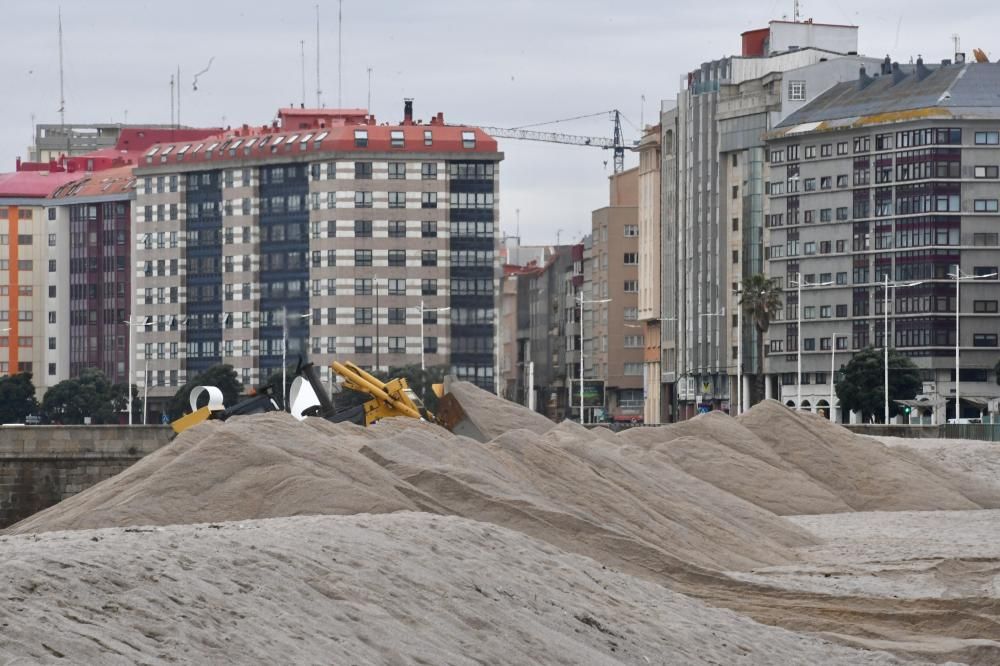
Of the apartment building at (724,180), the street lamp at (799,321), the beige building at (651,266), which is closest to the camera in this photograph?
the street lamp at (799,321)

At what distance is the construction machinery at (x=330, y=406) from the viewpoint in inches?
2320

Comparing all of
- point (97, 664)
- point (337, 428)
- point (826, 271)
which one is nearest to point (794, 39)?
point (826, 271)

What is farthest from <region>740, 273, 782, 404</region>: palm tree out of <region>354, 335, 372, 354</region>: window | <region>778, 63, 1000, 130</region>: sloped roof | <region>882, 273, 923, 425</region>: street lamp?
<region>354, 335, 372, 354</region>: window

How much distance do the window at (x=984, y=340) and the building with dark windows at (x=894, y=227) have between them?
0.42ft

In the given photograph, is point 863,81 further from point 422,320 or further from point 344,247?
point 344,247

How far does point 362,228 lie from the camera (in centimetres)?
18562

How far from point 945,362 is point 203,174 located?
249 ft

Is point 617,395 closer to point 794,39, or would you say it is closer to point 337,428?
point 794,39

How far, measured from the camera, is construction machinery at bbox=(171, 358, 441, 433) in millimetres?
58938

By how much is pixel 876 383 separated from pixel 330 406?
251ft

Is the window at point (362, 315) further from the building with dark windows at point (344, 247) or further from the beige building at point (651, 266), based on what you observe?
the beige building at point (651, 266)

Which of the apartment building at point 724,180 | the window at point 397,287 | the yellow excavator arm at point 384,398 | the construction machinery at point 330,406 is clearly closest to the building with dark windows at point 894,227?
the apartment building at point 724,180

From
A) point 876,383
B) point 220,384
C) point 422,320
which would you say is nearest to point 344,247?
point 422,320

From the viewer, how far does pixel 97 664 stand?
16.5 metres
